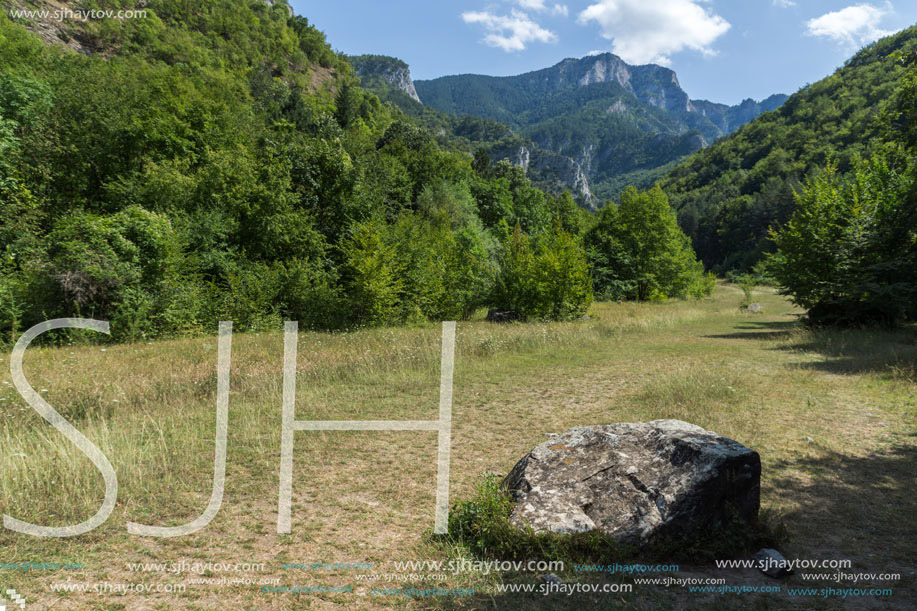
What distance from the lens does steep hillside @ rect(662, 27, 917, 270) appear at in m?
85.6

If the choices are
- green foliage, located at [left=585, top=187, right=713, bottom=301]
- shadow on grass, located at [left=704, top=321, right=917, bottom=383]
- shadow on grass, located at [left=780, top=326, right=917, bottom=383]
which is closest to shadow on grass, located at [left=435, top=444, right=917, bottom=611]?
shadow on grass, located at [left=780, top=326, right=917, bottom=383]

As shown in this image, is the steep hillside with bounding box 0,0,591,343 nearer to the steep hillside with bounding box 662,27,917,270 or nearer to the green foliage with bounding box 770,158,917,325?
the green foliage with bounding box 770,158,917,325

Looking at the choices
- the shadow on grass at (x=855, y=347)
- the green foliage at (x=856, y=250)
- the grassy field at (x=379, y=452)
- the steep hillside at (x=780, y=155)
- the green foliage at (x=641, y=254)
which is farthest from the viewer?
the steep hillside at (x=780, y=155)

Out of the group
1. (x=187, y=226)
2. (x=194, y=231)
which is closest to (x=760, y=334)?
(x=187, y=226)

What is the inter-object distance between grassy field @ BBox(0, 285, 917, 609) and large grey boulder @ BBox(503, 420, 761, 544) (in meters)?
0.47

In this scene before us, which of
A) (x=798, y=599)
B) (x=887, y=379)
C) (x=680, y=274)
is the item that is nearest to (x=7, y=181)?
(x=798, y=599)

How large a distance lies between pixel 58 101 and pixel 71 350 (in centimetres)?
2168

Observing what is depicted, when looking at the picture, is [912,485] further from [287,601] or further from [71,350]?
[71,350]

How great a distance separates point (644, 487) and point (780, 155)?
127m

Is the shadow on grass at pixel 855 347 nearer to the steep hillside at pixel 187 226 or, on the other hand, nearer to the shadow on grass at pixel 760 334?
the shadow on grass at pixel 760 334

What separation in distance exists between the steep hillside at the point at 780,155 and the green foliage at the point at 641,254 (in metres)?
59.9

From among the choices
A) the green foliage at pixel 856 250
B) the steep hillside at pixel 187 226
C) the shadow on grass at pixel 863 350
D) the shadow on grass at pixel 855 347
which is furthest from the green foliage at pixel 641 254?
the shadow on grass at pixel 863 350

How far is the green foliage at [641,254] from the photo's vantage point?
3619 cm

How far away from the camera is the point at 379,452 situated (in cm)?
659
